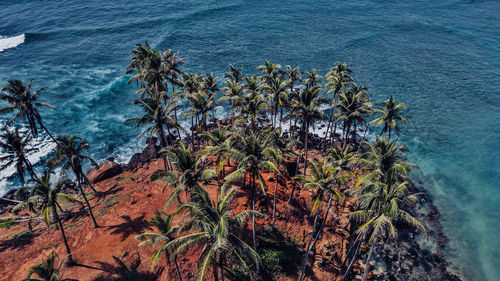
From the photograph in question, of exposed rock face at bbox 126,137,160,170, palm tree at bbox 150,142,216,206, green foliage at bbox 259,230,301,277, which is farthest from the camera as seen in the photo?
exposed rock face at bbox 126,137,160,170

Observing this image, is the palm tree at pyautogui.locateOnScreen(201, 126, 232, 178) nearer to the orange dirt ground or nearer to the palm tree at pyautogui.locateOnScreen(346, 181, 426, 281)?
the orange dirt ground

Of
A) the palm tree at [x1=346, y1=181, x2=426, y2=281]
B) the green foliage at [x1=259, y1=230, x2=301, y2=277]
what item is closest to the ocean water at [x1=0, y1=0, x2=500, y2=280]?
the palm tree at [x1=346, y1=181, x2=426, y2=281]

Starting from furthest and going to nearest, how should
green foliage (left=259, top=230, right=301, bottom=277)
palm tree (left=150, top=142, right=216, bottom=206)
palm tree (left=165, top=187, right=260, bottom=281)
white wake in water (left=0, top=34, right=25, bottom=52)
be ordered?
white wake in water (left=0, top=34, right=25, bottom=52) < green foliage (left=259, top=230, right=301, bottom=277) < palm tree (left=150, top=142, right=216, bottom=206) < palm tree (left=165, top=187, right=260, bottom=281)

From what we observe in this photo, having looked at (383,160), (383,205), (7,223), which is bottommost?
(7,223)

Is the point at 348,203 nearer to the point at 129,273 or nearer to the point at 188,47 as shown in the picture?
the point at 129,273

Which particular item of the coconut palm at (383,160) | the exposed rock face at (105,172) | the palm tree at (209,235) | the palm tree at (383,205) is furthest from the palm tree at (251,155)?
→ the exposed rock face at (105,172)

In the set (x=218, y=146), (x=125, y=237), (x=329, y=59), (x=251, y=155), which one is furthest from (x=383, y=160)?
(x=329, y=59)

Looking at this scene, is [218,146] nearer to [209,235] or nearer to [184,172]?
[184,172]
